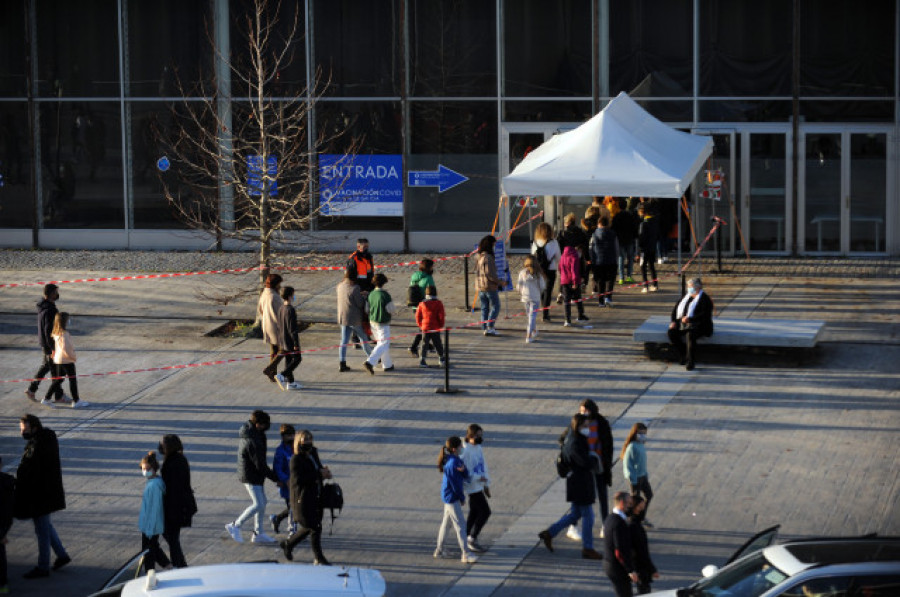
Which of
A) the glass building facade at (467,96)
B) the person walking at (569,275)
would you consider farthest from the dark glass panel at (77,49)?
the person walking at (569,275)

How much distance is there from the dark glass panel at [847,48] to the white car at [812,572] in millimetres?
18743

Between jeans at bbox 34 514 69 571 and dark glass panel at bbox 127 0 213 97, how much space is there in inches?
699

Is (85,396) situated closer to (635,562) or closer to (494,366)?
(494,366)

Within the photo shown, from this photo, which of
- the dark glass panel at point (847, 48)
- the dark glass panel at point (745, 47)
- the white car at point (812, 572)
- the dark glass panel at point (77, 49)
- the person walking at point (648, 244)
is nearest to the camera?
the white car at point (812, 572)

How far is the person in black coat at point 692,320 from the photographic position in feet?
61.5

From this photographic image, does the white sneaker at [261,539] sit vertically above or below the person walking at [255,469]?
below

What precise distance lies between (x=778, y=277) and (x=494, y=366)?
8.18 m

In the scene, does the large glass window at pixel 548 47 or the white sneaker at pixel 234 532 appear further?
the large glass window at pixel 548 47

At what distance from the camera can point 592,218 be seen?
23734 millimetres

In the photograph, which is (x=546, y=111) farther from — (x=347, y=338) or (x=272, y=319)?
(x=272, y=319)

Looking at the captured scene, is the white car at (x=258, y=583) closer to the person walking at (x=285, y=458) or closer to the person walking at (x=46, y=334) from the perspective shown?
the person walking at (x=285, y=458)

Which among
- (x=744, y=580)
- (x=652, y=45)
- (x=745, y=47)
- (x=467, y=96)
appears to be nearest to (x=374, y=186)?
(x=467, y=96)

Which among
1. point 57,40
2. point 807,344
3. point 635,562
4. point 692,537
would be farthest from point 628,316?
point 57,40

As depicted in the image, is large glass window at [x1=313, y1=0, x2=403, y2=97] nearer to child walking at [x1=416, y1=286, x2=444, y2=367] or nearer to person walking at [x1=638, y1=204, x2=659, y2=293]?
person walking at [x1=638, y1=204, x2=659, y2=293]
